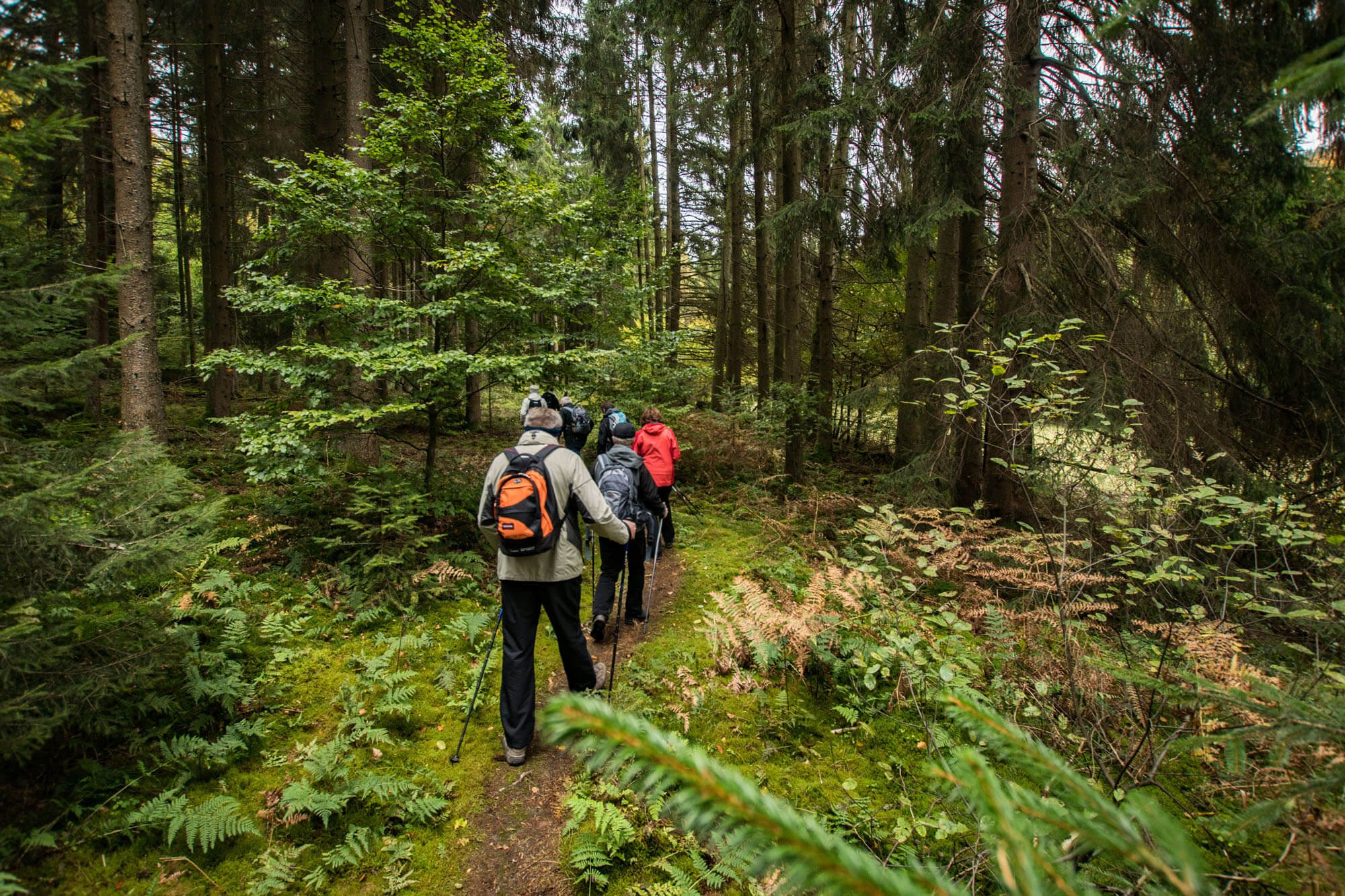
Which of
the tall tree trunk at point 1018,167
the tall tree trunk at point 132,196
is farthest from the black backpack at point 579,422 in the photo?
the tall tree trunk at point 1018,167

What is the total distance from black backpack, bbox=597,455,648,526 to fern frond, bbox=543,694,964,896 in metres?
4.49

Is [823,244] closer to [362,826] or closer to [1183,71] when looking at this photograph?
[1183,71]

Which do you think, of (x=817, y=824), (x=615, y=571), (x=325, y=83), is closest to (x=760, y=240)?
(x=325, y=83)

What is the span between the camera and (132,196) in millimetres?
6152

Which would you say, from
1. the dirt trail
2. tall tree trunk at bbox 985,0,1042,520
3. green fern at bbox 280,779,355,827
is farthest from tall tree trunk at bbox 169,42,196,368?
tall tree trunk at bbox 985,0,1042,520

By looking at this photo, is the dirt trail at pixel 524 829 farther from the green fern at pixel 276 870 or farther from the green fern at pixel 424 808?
the green fern at pixel 276 870

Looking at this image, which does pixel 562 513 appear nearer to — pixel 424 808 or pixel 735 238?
pixel 424 808

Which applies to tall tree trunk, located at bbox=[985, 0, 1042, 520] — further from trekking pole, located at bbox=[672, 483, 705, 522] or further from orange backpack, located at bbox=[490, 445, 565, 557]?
orange backpack, located at bbox=[490, 445, 565, 557]

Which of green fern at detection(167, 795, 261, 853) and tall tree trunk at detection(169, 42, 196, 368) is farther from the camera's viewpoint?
tall tree trunk at detection(169, 42, 196, 368)

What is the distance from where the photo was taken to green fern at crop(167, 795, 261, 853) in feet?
9.75

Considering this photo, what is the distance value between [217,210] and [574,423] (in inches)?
416

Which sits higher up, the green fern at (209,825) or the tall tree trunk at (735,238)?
the tall tree trunk at (735,238)

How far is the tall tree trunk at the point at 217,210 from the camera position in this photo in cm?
1033

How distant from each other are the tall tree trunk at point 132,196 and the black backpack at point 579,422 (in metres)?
4.63
